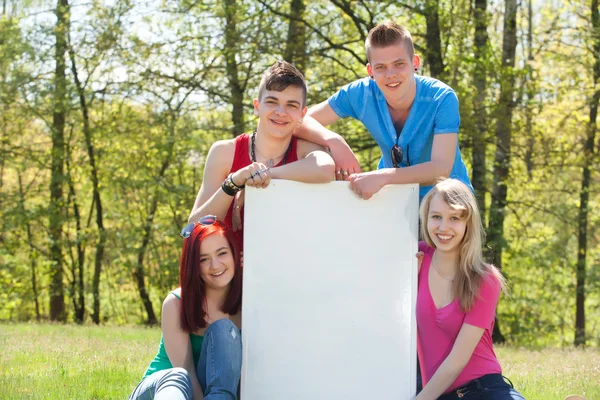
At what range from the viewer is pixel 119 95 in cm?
1523

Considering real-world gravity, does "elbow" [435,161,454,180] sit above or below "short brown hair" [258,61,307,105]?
below

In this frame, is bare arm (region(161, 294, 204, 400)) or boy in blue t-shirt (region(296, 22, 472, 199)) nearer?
bare arm (region(161, 294, 204, 400))

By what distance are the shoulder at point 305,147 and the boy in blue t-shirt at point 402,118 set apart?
0.09ft

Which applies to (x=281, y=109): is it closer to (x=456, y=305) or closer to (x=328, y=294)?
(x=328, y=294)

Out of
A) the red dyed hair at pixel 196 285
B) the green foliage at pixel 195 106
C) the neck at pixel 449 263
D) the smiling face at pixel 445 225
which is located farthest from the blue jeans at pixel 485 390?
the green foliage at pixel 195 106

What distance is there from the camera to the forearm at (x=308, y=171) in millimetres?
3273

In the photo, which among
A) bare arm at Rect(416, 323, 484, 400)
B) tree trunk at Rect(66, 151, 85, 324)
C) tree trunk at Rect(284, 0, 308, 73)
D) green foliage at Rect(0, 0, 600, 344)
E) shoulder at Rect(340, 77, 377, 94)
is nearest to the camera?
bare arm at Rect(416, 323, 484, 400)

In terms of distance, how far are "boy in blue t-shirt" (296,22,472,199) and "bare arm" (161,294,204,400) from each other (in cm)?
102

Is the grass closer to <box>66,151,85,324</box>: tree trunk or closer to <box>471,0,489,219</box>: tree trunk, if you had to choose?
<box>471,0,489,219</box>: tree trunk

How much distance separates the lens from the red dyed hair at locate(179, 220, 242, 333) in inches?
128

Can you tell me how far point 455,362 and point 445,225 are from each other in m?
0.59

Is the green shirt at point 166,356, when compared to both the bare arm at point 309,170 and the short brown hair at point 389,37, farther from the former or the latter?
the short brown hair at point 389,37

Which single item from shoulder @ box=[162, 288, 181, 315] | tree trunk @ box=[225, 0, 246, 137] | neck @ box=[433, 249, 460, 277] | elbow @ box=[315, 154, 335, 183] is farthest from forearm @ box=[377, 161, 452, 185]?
tree trunk @ box=[225, 0, 246, 137]

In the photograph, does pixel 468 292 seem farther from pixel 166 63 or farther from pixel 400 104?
pixel 166 63
